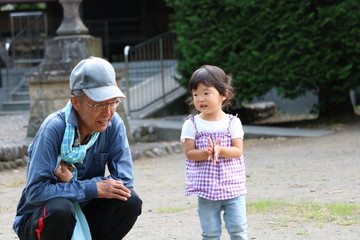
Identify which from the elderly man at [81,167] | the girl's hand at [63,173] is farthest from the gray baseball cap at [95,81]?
the girl's hand at [63,173]

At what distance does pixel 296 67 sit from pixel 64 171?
8669mm

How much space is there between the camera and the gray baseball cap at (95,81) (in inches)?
166

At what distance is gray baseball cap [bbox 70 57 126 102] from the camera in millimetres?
4223

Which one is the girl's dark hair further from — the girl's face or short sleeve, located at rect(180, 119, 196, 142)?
short sleeve, located at rect(180, 119, 196, 142)

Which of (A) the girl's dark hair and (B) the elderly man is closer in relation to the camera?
(B) the elderly man

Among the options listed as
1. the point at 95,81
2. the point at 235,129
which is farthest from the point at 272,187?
the point at 95,81

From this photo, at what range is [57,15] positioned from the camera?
2025cm

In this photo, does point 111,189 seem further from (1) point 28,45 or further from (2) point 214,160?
(1) point 28,45

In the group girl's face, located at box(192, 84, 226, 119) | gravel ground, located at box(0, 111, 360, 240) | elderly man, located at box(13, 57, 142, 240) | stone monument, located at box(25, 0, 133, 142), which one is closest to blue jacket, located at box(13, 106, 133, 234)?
elderly man, located at box(13, 57, 142, 240)

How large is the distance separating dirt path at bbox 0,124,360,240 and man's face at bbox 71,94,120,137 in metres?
1.69

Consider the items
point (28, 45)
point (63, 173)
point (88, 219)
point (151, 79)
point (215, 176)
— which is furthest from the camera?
point (28, 45)

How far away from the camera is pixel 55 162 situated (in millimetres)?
4320

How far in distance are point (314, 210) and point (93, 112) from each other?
2.77 m

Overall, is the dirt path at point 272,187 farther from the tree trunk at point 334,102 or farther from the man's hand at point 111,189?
the man's hand at point 111,189
